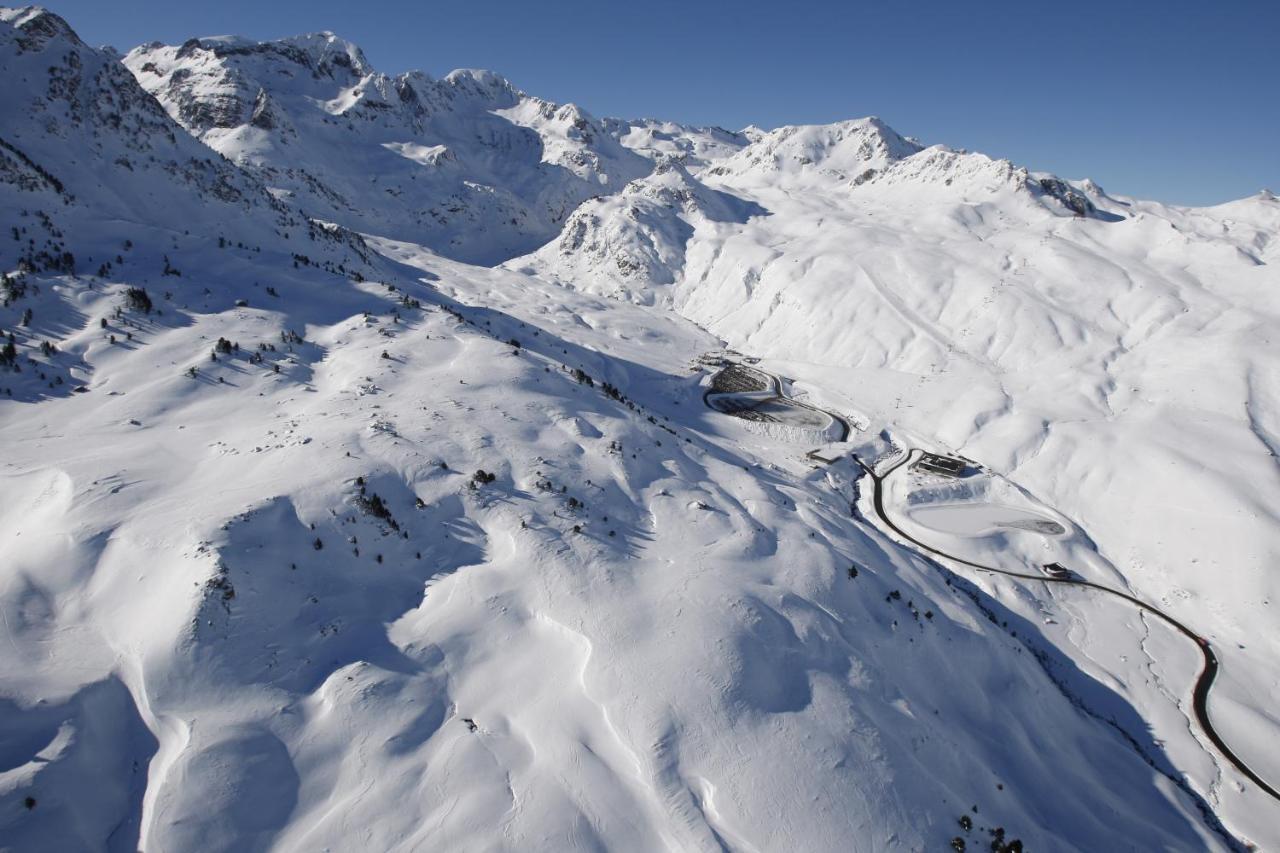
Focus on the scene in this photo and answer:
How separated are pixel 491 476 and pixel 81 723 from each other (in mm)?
14993

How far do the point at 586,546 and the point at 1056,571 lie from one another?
123ft

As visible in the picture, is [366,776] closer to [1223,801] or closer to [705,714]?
[705,714]

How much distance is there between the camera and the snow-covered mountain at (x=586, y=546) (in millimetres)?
15695

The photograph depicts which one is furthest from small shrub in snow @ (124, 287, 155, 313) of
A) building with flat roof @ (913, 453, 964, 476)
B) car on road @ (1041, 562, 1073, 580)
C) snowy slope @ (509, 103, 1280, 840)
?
car on road @ (1041, 562, 1073, 580)

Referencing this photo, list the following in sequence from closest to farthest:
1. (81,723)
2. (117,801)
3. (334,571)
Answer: (117,801), (81,723), (334,571)

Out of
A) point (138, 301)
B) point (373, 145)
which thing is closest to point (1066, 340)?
point (138, 301)

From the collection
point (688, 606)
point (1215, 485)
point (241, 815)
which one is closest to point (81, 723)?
point (241, 815)

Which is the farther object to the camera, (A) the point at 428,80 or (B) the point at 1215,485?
(A) the point at 428,80

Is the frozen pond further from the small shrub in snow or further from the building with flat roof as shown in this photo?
the small shrub in snow

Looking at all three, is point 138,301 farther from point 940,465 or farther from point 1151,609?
point 1151,609

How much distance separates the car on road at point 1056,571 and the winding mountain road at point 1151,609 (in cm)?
25

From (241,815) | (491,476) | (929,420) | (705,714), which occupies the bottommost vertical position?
(241,815)

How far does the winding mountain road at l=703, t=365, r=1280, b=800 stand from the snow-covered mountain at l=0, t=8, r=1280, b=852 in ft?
2.10

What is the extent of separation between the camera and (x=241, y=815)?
1391 cm
